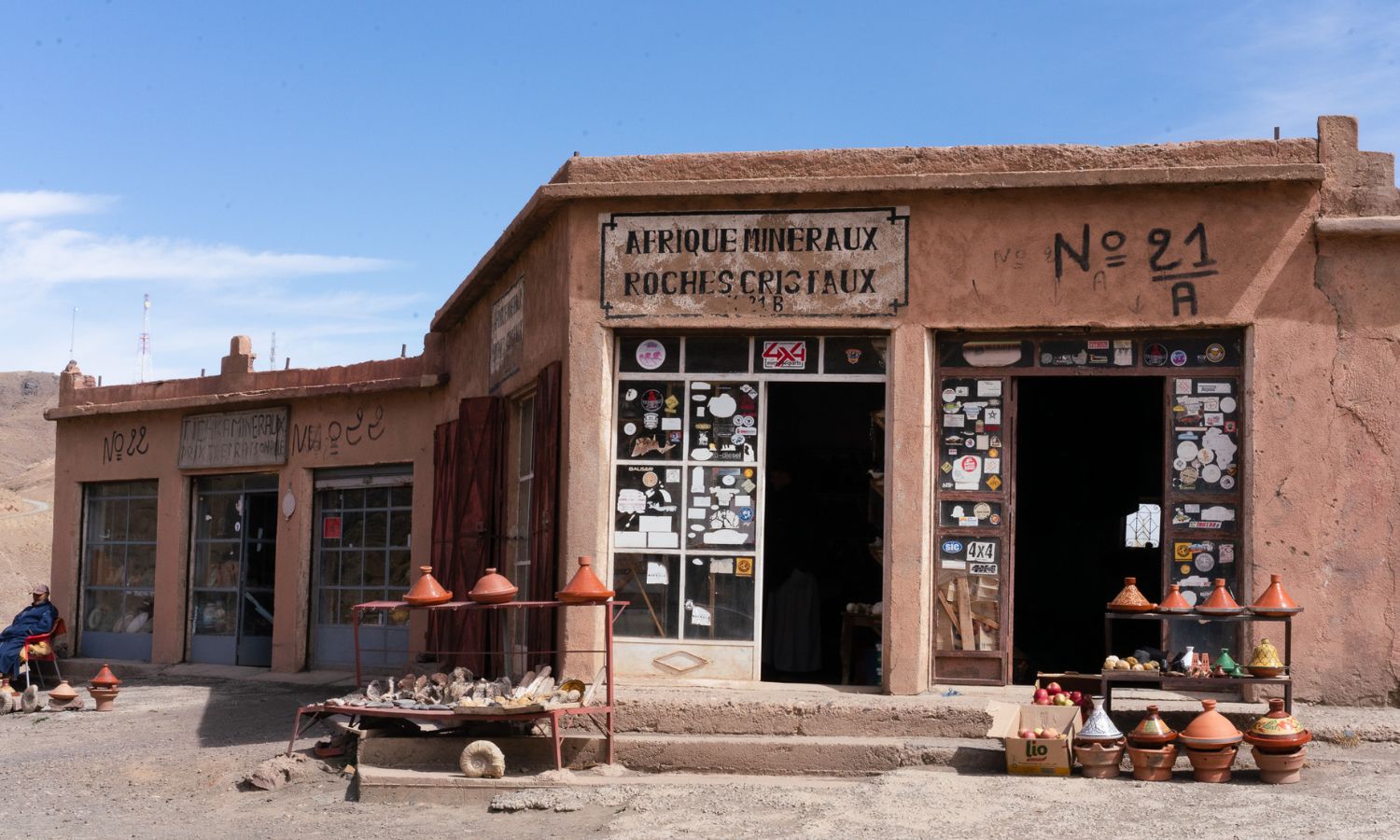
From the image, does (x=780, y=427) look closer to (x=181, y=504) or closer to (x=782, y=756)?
(x=782, y=756)

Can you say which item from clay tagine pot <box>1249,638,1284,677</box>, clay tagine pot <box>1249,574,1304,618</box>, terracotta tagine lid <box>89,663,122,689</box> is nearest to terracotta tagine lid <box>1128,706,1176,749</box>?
clay tagine pot <box>1249,638,1284,677</box>

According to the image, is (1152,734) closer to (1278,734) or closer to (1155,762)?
(1155,762)

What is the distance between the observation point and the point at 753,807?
24.8 ft

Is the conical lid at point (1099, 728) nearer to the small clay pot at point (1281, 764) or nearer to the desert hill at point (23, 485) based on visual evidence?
the small clay pot at point (1281, 764)

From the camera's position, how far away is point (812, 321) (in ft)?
30.2

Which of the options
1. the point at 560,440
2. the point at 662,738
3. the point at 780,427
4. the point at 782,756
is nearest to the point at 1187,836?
the point at 782,756

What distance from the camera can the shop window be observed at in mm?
16797

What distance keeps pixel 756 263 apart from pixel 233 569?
9294 millimetres

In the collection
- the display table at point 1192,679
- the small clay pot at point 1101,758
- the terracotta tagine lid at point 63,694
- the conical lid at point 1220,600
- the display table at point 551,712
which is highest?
the conical lid at point 1220,600

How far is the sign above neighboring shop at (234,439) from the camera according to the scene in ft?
51.2

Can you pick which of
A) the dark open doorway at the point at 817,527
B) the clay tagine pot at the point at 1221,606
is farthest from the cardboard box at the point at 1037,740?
the dark open doorway at the point at 817,527

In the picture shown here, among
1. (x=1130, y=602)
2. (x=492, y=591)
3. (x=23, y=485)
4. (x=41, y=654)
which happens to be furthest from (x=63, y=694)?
(x=23, y=485)

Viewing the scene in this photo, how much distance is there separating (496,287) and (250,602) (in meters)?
6.14

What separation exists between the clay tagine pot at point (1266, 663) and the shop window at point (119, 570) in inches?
503
